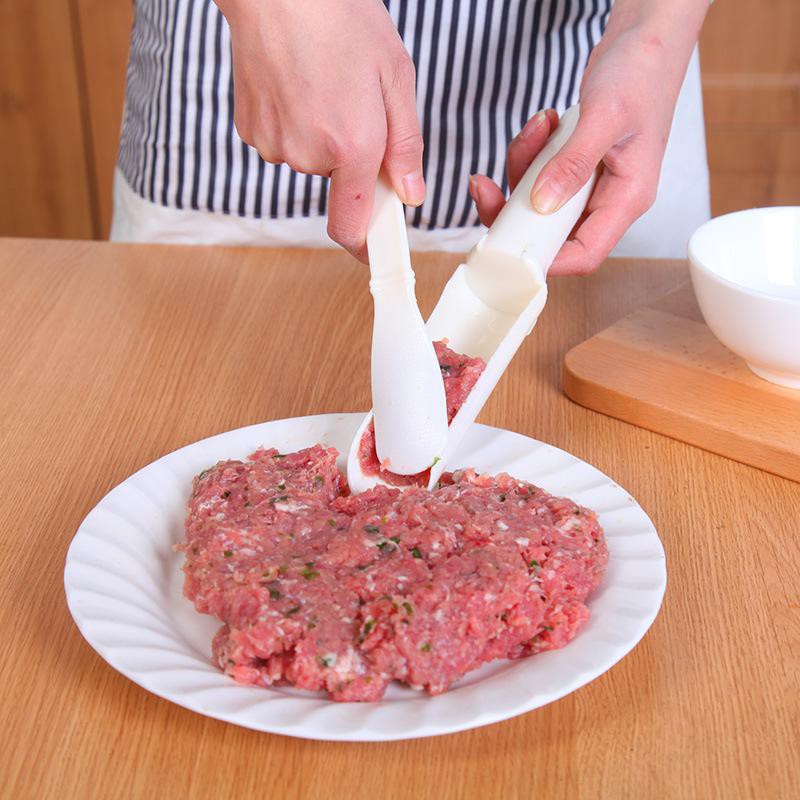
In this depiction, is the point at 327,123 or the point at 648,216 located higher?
the point at 327,123

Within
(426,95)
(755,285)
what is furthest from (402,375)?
(426,95)

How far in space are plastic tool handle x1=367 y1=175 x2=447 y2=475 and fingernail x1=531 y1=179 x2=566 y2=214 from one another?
160mm

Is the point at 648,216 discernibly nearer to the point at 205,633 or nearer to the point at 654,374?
the point at 654,374

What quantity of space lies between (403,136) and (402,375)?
0.22 meters

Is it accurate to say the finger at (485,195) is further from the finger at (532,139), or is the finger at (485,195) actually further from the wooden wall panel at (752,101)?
the wooden wall panel at (752,101)

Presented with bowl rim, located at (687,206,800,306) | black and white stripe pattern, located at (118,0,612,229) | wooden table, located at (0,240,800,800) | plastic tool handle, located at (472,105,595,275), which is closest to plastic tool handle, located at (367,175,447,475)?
plastic tool handle, located at (472,105,595,275)

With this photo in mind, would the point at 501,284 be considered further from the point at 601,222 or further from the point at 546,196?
the point at 601,222

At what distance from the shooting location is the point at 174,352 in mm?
1299

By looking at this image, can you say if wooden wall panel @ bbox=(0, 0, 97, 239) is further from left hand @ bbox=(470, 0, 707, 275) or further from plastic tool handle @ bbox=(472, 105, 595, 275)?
plastic tool handle @ bbox=(472, 105, 595, 275)

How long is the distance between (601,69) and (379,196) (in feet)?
1.16

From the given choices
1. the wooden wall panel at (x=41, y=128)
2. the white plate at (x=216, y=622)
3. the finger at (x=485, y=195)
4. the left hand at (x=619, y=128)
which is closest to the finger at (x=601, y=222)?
the left hand at (x=619, y=128)

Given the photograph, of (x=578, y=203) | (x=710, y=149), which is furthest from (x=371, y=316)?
(x=710, y=149)

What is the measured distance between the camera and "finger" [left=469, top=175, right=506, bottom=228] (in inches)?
49.2

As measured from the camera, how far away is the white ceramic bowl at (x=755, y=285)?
42.6 inches
